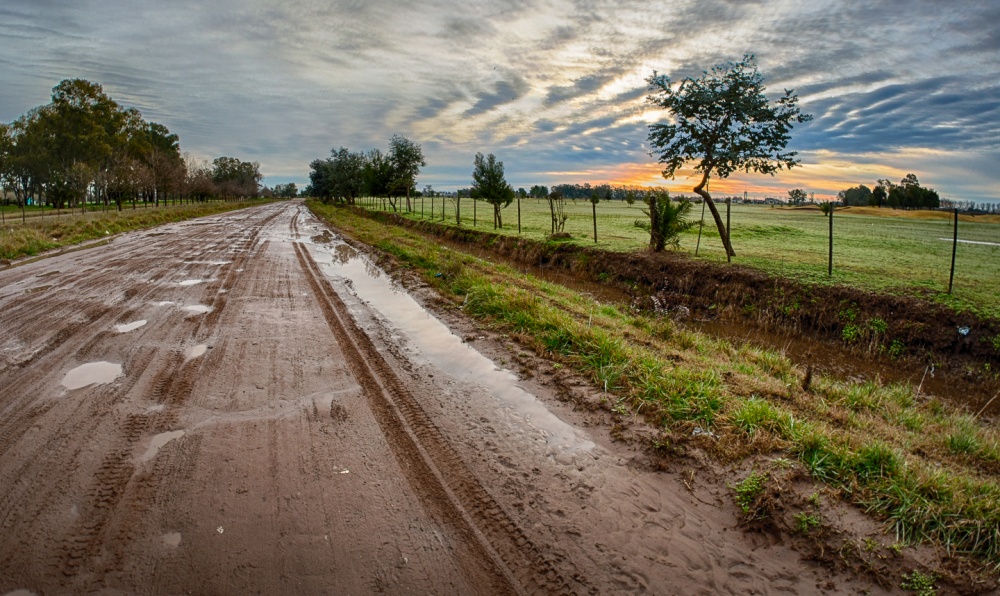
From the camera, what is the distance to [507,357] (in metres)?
6.49

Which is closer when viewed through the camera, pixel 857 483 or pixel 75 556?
pixel 75 556

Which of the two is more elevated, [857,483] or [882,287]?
[882,287]

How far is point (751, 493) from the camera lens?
11.1 ft

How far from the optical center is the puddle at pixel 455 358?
446 centimetres

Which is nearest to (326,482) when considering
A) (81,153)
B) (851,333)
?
(851,333)

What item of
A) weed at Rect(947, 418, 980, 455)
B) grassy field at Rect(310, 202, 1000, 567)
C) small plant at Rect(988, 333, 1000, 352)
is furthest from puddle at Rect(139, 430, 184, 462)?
small plant at Rect(988, 333, 1000, 352)

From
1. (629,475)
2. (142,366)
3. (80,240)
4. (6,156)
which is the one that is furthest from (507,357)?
(6,156)

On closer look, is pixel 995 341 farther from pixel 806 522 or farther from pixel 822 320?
pixel 806 522

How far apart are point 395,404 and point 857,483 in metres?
3.94

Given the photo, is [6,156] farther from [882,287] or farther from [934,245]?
[934,245]

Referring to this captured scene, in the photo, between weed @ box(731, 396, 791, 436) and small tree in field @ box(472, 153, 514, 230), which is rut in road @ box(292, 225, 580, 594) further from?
small tree in field @ box(472, 153, 514, 230)

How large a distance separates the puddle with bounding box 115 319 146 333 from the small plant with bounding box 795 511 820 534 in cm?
820

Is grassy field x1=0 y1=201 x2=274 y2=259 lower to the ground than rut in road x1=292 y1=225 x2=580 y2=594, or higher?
higher

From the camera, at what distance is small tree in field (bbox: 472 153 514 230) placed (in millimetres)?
26859
